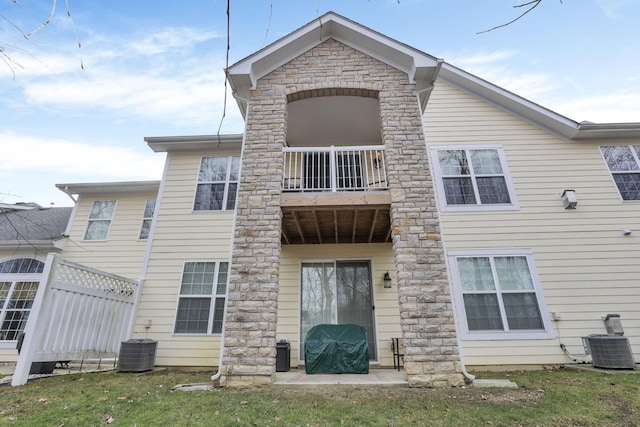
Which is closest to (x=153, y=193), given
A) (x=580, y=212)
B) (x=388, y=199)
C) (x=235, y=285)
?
(x=235, y=285)

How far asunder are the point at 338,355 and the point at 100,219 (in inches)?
346

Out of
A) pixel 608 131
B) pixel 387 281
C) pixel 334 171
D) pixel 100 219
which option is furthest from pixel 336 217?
pixel 100 219

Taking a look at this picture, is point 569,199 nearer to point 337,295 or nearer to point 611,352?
point 611,352

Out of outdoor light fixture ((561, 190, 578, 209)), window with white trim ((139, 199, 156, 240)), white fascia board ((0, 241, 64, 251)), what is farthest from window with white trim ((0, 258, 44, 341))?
outdoor light fixture ((561, 190, 578, 209))

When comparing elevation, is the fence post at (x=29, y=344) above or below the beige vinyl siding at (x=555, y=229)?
below

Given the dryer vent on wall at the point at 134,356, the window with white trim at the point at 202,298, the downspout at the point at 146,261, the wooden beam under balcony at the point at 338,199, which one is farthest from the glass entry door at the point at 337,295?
the downspout at the point at 146,261

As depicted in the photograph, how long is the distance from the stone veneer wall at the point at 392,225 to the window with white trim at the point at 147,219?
534cm

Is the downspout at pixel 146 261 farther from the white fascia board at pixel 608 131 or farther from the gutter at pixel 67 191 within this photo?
the white fascia board at pixel 608 131

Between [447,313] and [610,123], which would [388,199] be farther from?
[610,123]

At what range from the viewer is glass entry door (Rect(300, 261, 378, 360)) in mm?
7184

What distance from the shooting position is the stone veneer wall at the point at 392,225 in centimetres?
468

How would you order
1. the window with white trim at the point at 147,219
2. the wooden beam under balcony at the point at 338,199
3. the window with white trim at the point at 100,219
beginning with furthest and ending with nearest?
1. the window with white trim at the point at 100,219
2. the window with white trim at the point at 147,219
3. the wooden beam under balcony at the point at 338,199

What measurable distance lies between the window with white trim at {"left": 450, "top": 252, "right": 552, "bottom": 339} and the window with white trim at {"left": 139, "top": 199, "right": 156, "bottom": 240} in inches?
351

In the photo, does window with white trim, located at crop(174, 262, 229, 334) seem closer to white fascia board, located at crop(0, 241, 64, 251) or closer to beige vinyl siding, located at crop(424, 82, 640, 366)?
white fascia board, located at crop(0, 241, 64, 251)
